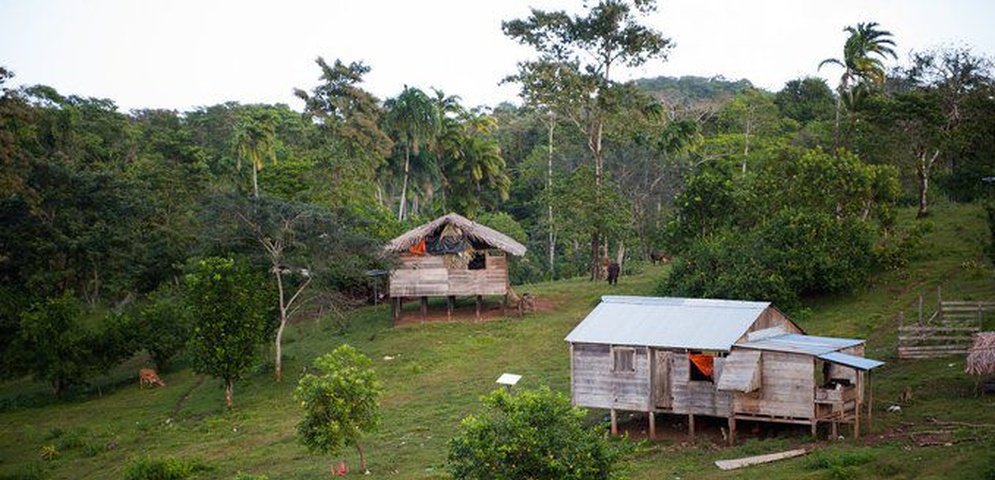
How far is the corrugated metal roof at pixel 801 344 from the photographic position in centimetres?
2783

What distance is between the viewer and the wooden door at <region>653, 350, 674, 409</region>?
2992cm

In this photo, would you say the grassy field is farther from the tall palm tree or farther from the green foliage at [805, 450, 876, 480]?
the tall palm tree

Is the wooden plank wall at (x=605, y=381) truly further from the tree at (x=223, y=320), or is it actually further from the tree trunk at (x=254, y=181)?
the tree trunk at (x=254, y=181)

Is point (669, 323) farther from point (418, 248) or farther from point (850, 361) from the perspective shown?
point (418, 248)

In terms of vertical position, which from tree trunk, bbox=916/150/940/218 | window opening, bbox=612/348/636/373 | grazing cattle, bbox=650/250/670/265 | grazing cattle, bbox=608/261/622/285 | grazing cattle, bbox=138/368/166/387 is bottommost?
grazing cattle, bbox=138/368/166/387

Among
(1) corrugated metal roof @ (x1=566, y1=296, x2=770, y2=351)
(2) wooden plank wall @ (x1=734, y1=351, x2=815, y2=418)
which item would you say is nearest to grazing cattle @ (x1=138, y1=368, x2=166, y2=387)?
(1) corrugated metal roof @ (x1=566, y1=296, x2=770, y2=351)

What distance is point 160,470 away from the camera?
31234mm

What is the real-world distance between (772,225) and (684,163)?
22.6 metres

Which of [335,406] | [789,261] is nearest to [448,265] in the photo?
[789,261]

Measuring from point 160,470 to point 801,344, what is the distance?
753 inches

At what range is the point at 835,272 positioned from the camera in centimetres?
4116

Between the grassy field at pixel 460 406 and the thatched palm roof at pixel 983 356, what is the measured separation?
3.18ft

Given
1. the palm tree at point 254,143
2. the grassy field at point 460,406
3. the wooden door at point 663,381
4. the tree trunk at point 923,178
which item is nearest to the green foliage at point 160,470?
the grassy field at point 460,406

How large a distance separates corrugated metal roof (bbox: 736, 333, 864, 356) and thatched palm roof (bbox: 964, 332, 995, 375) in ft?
9.60
